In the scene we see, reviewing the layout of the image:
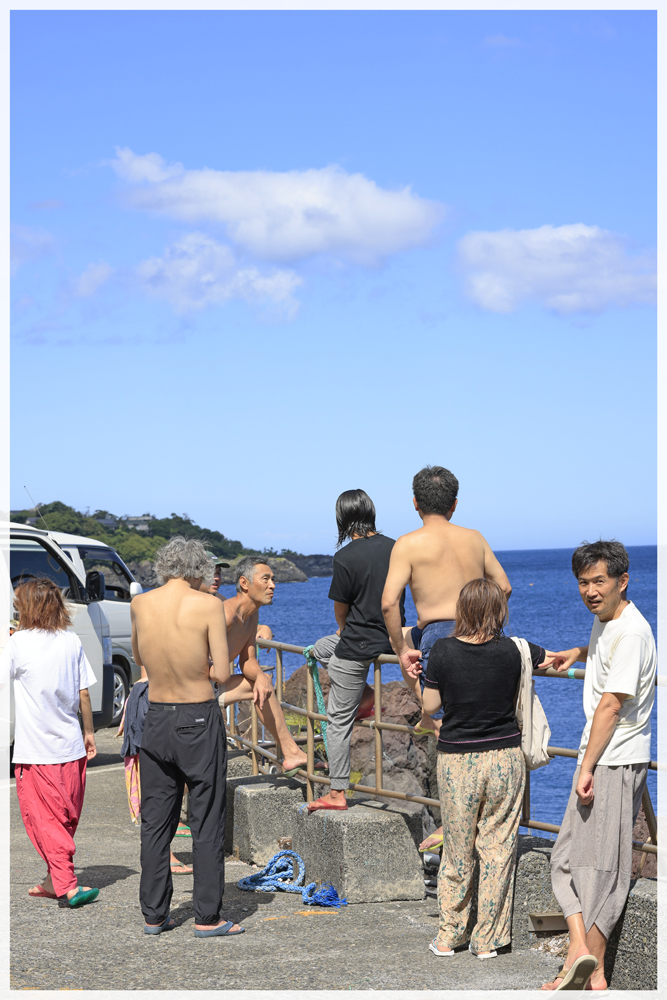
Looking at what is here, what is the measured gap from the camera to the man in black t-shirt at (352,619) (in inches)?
228

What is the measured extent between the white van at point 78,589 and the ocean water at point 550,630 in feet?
6.75

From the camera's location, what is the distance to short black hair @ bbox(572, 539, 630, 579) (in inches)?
167

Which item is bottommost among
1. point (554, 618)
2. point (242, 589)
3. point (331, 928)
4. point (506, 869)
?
point (554, 618)

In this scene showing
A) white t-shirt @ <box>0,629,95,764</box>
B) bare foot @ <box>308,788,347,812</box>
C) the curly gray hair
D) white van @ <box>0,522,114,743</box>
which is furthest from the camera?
white van @ <box>0,522,114,743</box>

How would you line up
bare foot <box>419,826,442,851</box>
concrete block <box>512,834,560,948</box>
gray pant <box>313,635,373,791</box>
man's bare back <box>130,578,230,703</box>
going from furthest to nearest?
1. gray pant <box>313,635,373,791</box>
2. bare foot <box>419,826,442,851</box>
3. man's bare back <box>130,578,230,703</box>
4. concrete block <box>512,834,560,948</box>

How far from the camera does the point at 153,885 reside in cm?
507

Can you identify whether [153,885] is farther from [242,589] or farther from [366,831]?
[242,589]

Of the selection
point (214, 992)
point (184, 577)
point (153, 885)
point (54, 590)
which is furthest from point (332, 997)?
point (54, 590)

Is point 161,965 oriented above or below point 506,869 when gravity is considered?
below

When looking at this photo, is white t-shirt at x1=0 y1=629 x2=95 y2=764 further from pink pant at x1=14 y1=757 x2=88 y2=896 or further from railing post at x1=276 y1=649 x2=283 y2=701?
railing post at x1=276 y1=649 x2=283 y2=701

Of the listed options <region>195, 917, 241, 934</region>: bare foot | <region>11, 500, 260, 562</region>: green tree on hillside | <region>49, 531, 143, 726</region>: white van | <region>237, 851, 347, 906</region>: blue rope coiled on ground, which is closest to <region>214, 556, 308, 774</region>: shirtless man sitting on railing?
<region>237, 851, 347, 906</region>: blue rope coiled on ground

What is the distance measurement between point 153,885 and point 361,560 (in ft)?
6.45

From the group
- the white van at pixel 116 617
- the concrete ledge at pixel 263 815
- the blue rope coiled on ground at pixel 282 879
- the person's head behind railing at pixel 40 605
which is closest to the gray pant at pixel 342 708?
the blue rope coiled on ground at pixel 282 879

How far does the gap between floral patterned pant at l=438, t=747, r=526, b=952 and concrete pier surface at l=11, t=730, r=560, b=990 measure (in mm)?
134
